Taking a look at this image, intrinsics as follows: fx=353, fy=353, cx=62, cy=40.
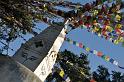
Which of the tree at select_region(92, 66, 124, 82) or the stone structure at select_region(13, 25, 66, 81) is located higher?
the stone structure at select_region(13, 25, 66, 81)

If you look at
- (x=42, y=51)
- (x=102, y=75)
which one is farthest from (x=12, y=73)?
(x=102, y=75)

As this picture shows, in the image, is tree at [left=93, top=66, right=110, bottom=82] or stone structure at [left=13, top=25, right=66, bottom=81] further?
tree at [left=93, top=66, right=110, bottom=82]

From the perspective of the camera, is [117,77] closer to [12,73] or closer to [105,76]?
[105,76]

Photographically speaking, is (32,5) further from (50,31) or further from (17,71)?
(50,31)

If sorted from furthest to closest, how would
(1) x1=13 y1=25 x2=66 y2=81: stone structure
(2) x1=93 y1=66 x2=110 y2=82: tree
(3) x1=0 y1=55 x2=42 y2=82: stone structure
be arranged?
(2) x1=93 y1=66 x2=110 y2=82: tree, (1) x1=13 y1=25 x2=66 y2=81: stone structure, (3) x1=0 y1=55 x2=42 y2=82: stone structure

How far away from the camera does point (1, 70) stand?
31.4 feet

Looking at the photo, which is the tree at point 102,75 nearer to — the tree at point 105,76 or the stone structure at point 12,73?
the tree at point 105,76

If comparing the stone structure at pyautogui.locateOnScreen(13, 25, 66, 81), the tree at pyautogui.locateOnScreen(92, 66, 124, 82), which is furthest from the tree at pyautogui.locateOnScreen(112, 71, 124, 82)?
the stone structure at pyautogui.locateOnScreen(13, 25, 66, 81)

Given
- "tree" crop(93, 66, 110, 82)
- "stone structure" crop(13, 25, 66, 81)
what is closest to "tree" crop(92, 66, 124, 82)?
"tree" crop(93, 66, 110, 82)

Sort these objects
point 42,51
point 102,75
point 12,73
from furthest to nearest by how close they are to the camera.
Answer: point 102,75
point 42,51
point 12,73

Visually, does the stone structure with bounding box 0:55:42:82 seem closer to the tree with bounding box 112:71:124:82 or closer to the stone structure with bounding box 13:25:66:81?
the stone structure with bounding box 13:25:66:81

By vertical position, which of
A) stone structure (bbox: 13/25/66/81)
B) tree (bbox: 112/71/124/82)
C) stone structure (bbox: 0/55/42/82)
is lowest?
tree (bbox: 112/71/124/82)

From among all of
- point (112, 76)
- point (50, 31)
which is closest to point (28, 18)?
point (50, 31)

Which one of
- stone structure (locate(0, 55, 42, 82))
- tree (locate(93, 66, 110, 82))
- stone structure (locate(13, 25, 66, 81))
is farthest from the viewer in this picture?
tree (locate(93, 66, 110, 82))
